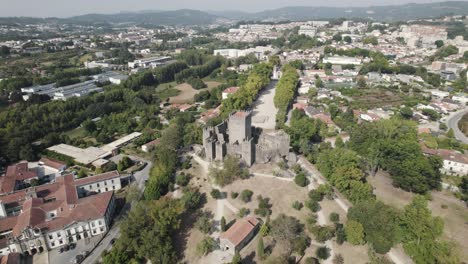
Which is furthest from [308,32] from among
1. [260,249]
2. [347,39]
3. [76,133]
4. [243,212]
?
[260,249]

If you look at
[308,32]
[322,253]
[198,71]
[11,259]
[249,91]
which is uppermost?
[308,32]

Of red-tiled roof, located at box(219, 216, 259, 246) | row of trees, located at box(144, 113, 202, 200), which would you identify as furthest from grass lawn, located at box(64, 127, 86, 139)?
red-tiled roof, located at box(219, 216, 259, 246)

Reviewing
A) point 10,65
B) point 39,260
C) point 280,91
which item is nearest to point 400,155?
point 280,91

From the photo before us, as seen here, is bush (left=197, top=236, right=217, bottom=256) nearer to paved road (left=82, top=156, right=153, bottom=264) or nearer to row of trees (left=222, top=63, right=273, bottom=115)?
paved road (left=82, top=156, right=153, bottom=264)

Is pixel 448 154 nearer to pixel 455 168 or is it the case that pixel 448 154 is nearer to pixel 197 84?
pixel 455 168

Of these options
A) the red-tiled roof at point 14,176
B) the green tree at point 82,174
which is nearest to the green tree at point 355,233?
the green tree at point 82,174

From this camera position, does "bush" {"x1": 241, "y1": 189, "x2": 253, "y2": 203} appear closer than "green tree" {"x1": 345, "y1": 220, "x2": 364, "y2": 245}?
No
